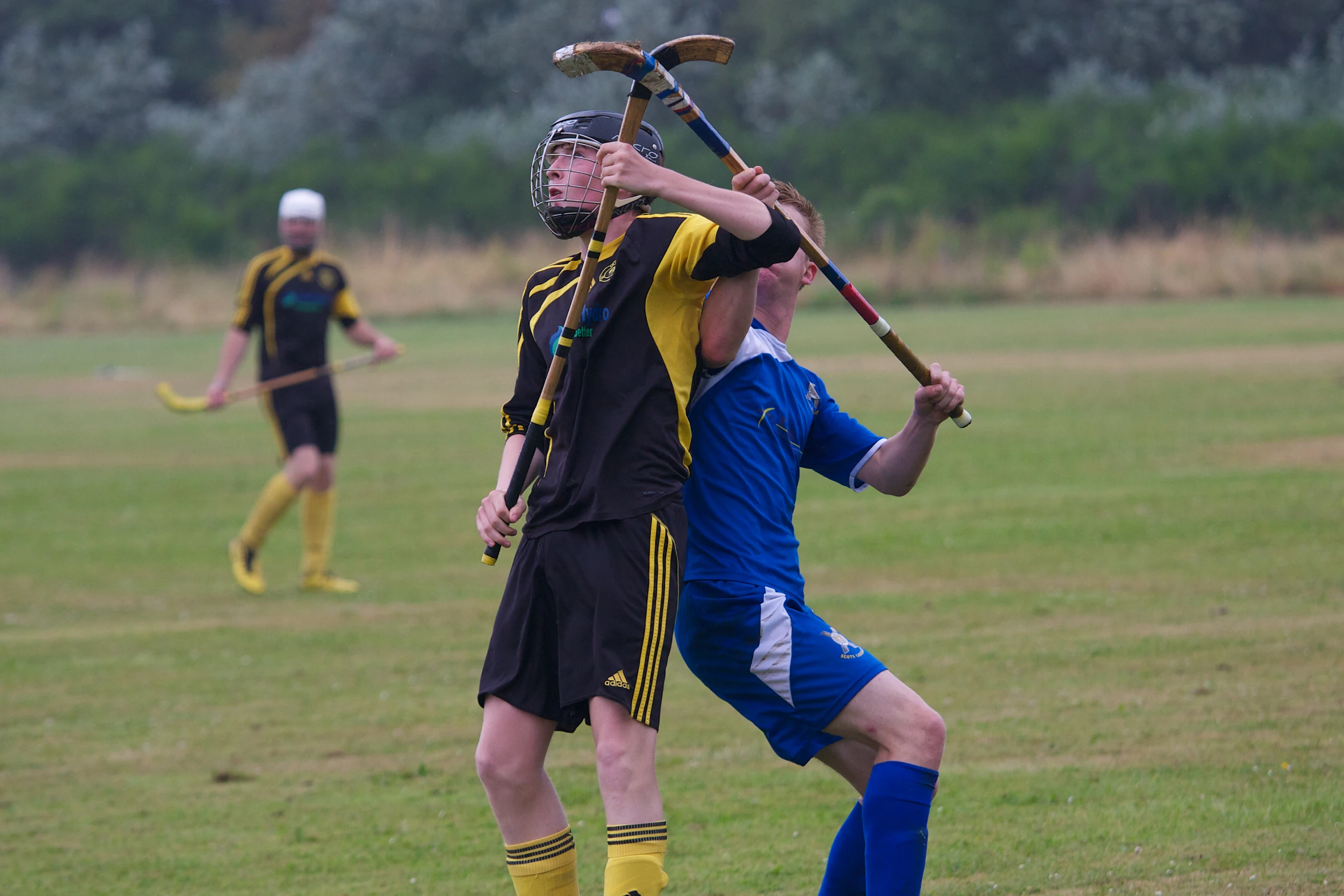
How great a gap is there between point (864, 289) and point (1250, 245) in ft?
29.7

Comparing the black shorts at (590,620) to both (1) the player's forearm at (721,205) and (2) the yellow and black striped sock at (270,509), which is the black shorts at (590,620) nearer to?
(1) the player's forearm at (721,205)

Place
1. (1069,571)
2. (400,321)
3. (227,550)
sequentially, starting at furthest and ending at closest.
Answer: (400,321) → (227,550) → (1069,571)

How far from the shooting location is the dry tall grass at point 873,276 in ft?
121

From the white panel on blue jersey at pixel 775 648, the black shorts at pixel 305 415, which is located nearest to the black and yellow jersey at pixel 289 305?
the black shorts at pixel 305 415

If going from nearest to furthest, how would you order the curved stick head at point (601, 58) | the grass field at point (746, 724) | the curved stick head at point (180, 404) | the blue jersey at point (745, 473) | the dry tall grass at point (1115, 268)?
the curved stick head at point (601, 58), the blue jersey at point (745, 473), the grass field at point (746, 724), the curved stick head at point (180, 404), the dry tall grass at point (1115, 268)

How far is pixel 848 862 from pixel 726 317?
4.77 ft

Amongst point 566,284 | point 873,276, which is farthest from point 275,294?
point 873,276

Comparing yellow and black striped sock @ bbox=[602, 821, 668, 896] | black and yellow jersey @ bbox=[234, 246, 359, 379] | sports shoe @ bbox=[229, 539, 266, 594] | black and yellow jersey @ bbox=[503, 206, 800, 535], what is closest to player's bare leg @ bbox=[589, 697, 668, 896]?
yellow and black striped sock @ bbox=[602, 821, 668, 896]

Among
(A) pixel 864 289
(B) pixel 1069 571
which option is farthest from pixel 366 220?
(B) pixel 1069 571

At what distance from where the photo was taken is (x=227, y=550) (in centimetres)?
1278

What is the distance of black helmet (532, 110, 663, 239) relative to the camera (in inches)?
159

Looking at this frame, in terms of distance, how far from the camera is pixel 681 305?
3.95 m

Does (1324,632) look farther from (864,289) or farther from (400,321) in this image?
(400,321)

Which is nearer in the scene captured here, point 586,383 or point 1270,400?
point 586,383
